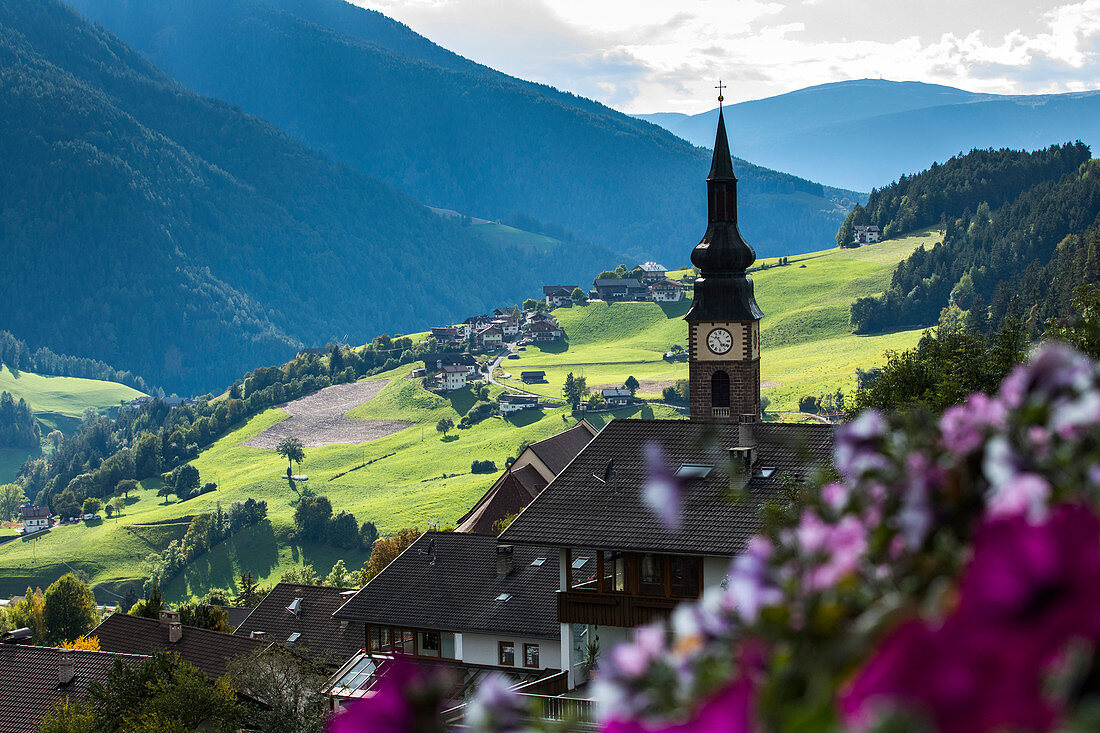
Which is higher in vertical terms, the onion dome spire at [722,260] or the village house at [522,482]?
the onion dome spire at [722,260]

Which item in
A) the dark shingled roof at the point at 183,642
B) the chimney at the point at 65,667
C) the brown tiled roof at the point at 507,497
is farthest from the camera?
the brown tiled roof at the point at 507,497

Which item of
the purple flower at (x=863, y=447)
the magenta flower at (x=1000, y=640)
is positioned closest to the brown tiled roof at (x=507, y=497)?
the purple flower at (x=863, y=447)

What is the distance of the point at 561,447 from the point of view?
237 feet

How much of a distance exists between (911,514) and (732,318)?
166ft

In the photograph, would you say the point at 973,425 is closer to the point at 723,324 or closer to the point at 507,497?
the point at 723,324

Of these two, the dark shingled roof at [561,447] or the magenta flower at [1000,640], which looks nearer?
the magenta flower at [1000,640]

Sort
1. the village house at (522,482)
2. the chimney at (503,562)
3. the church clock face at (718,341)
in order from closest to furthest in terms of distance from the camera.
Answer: the chimney at (503,562) < the church clock face at (718,341) < the village house at (522,482)

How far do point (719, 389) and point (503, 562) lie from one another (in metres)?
15.9

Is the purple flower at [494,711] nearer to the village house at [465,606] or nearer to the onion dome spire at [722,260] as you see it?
the village house at [465,606]

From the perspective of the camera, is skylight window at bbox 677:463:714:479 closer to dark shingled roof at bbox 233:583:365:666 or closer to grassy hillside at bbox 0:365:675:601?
dark shingled roof at bbox 233:583:365:666

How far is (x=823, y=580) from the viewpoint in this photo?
344 centimetres

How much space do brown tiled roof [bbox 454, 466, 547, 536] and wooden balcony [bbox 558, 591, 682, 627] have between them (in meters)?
34.5

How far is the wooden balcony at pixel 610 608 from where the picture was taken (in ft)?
100

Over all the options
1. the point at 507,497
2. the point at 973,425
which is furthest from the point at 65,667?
the point at 973,425
